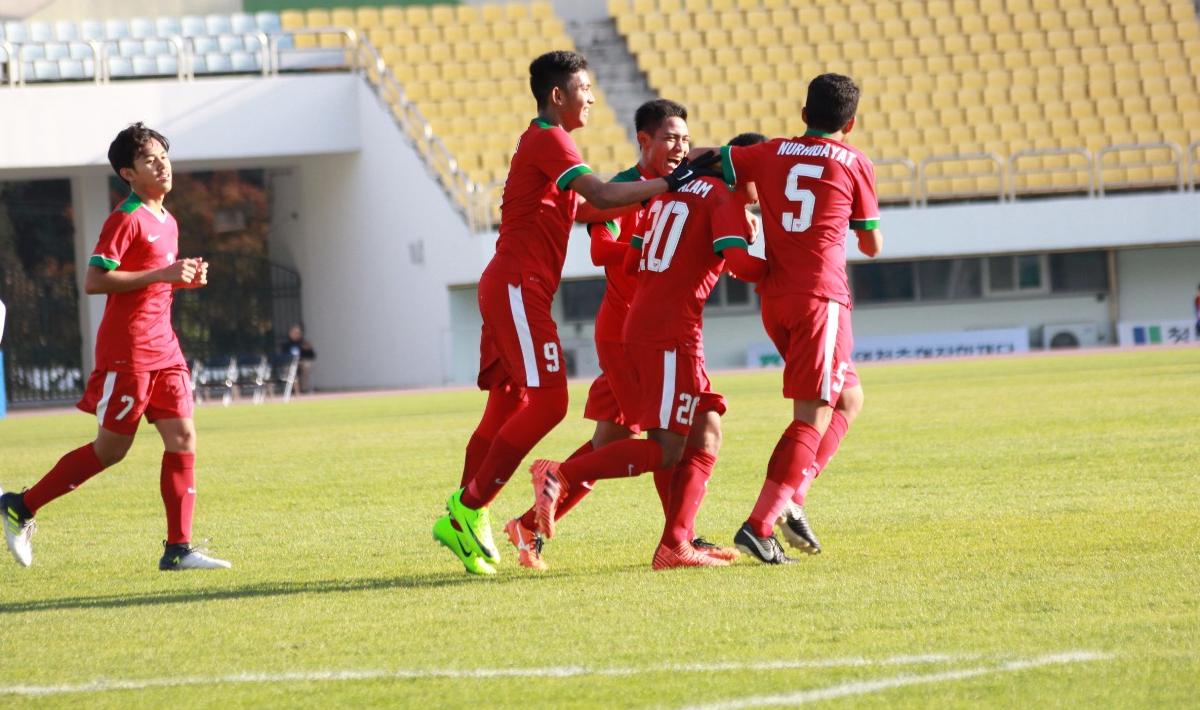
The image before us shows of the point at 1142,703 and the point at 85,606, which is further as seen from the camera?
the point at 85,606

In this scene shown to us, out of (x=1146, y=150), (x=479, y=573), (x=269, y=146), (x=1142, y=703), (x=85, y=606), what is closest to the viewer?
(x=1142, y=703)

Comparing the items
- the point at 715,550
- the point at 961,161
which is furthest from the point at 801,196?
the point at 961,161

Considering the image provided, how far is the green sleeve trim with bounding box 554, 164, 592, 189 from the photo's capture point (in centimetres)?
645

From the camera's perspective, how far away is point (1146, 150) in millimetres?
30094

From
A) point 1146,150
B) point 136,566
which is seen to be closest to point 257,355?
point 1146,150

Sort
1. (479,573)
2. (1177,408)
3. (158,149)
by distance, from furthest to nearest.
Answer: (1177,408)
(158,149)
(479,573)

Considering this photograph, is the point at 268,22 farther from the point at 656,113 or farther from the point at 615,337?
the point at 615,337

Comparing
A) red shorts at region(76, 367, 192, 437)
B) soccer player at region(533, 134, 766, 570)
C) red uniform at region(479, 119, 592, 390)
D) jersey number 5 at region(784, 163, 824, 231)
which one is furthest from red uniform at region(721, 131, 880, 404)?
red shorts at region(76, 367, 192, 437)

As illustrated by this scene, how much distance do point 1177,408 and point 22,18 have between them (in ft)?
77.6

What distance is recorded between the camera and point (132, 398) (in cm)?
715

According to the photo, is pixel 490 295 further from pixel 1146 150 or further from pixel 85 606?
pixel 1146 150

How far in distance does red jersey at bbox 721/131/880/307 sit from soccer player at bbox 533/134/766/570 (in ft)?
0.36

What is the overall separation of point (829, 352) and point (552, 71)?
155cm

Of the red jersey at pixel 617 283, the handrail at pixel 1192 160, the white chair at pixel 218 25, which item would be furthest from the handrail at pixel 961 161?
the red jersey at pixel 617 283
